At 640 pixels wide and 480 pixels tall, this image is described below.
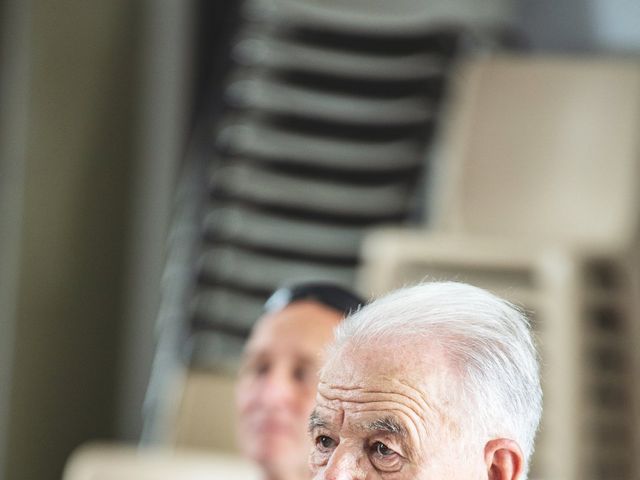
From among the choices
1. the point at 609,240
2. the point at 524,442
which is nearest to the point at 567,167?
the point at 609,240

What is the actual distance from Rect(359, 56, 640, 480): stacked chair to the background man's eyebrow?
173 cm

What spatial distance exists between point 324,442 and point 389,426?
10 centimetres

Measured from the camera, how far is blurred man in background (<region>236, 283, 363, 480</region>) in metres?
2.28

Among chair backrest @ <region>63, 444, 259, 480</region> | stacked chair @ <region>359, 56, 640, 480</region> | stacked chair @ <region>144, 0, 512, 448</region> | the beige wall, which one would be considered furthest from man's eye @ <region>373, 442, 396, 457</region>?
the beige wall

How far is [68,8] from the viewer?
4.71 m

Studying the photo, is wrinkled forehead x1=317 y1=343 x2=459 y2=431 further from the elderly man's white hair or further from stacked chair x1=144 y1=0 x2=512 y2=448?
stacked chair x1=144 y1=0 x2=512 y2=448

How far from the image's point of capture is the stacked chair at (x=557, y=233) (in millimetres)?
3334

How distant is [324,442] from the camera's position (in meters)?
1.48

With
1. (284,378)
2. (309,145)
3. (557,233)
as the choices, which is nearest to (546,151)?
(557,233)

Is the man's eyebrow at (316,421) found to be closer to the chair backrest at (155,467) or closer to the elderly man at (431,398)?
the elderly man at (431,398)

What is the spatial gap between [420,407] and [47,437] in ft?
11.6

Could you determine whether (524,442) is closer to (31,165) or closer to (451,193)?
(451,193)

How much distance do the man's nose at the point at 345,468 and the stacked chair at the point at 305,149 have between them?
8.95 feet

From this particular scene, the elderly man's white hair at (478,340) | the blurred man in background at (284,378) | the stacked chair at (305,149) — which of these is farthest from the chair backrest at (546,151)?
the elderly man's white hair at (478,340)
